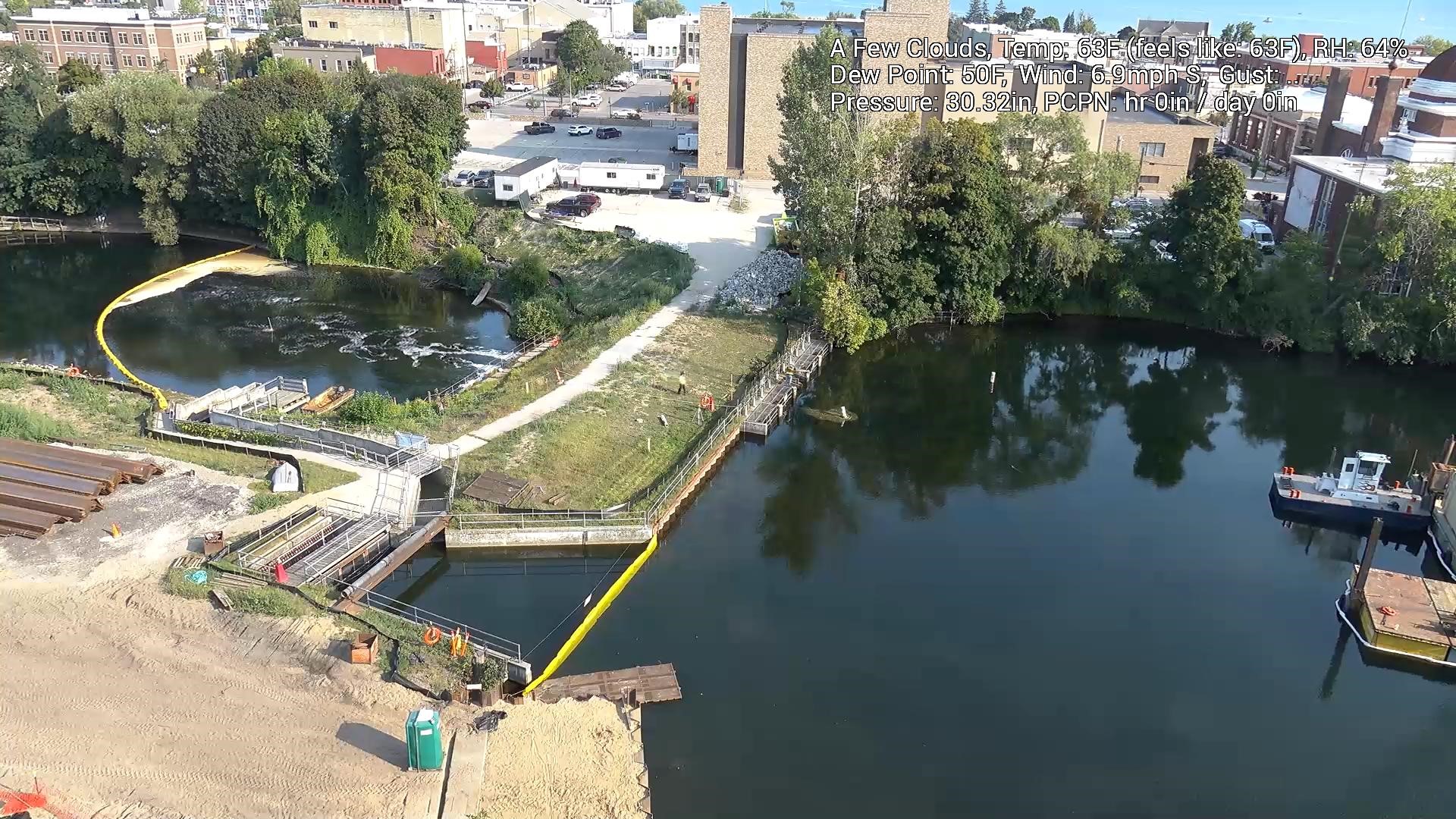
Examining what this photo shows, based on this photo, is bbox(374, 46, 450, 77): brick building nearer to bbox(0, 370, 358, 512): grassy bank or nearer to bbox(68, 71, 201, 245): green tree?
bbox(68, 71, 201, 245): green tree

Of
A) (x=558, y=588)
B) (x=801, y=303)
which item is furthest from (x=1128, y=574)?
(x=801, y=303)

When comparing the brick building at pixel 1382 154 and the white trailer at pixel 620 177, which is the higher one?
the brick building at pixel 1382 154

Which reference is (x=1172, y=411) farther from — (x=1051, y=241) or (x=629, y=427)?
(x=629, y=427)

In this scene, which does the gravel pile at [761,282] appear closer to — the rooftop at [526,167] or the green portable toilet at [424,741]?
the rooftop at [526,167]

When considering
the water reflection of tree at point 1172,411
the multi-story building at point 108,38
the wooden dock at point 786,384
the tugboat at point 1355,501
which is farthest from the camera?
the multi-story building at point 108,38

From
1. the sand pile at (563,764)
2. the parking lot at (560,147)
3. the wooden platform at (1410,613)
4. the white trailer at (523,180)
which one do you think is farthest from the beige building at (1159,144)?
the sand pile at (563,764)
